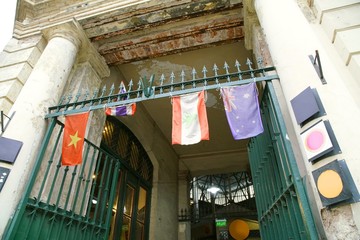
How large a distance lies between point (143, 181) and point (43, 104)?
4.53 metres

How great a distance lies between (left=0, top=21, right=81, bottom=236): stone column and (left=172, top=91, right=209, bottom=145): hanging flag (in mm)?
2046

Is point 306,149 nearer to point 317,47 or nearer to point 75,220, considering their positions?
point 317,47

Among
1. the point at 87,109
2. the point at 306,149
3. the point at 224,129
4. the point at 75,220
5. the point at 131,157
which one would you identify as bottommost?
the point at 75,220

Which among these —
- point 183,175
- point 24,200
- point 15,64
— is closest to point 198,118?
point 24,200

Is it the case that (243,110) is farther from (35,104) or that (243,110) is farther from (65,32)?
(65,32)

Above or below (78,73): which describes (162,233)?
below

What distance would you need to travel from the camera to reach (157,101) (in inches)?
309

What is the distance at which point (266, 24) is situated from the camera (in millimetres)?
3705

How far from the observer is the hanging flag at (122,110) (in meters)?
3.72

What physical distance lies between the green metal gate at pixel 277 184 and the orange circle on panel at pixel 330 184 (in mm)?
223

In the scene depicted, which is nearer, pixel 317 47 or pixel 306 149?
pixel 306 149

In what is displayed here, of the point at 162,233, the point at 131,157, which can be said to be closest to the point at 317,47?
the point at 131,157

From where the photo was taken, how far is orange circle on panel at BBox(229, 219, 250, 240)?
35.2ft

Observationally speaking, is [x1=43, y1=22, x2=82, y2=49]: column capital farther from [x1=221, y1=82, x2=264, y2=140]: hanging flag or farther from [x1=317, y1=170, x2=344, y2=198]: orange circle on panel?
[x1=317, y1=170, x2=344, y2=198]: orange circle on panel
